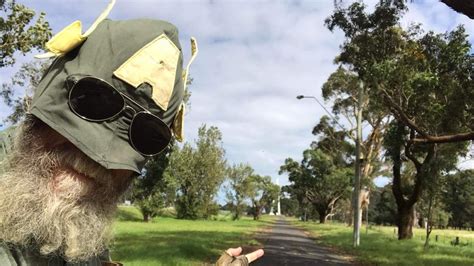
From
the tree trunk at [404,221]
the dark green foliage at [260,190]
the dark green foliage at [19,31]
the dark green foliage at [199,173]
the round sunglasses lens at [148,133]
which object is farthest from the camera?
the dark green foliage at [260,190]

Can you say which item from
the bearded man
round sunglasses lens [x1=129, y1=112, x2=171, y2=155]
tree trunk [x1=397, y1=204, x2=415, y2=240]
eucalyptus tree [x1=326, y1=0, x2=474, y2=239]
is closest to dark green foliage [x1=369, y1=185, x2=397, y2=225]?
tree trunk [x1=397, y1=204, x2=415, y2=240]

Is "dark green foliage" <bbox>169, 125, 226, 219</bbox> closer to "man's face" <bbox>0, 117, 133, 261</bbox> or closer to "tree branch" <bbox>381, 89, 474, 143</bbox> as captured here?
"tree branch" <bbox>381, 89, 474, 143</bbox>

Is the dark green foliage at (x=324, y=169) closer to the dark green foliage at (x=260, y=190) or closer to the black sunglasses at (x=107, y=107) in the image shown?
the dark green foliage at (x=260, y=190)

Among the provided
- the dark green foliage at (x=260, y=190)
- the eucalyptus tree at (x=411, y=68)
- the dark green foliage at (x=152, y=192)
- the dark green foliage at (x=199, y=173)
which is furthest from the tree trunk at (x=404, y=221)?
the dark green foliage at (x=260, y=190)

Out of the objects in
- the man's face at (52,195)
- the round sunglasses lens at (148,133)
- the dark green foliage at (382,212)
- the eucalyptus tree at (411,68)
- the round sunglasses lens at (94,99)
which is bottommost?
the man's face at (52,195)

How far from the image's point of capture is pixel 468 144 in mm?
22469

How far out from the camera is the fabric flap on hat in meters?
1.57

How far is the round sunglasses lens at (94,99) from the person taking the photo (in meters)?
1.53

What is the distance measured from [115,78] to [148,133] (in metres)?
0.21

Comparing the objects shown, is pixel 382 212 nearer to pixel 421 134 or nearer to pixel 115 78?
pixel 421 134

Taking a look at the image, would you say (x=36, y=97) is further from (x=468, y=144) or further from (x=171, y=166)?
(x=171, y=166)

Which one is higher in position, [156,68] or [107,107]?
[156,68]

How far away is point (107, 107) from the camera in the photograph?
1.57 metres

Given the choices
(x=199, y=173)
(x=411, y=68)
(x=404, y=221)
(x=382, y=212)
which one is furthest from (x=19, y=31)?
(x=382, y=212)
